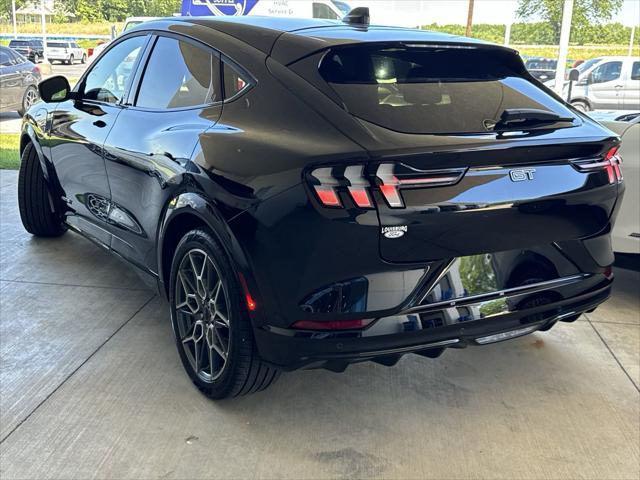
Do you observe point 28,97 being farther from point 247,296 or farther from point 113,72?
point 247,296

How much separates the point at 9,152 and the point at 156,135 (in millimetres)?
7173

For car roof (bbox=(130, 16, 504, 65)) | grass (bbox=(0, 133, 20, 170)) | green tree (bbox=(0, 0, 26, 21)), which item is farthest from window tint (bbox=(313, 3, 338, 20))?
green tree (bbox=(0, 0, 26, 21))

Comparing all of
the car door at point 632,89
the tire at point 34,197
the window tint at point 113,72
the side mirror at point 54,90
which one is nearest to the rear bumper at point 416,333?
the window tint at point 113,72

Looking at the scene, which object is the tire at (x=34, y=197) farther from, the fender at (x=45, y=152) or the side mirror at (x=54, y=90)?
the side mirror at (x=54, y=90)

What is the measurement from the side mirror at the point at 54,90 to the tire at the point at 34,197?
616 millimetres

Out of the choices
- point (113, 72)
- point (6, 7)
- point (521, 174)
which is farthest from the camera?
point (6, 7)

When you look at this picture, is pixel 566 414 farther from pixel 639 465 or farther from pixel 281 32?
pixel 281 32

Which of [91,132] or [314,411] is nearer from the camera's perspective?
[314,411]

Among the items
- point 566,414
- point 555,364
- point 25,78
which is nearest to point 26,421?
point 566,414

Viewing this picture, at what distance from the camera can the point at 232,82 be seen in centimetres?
289

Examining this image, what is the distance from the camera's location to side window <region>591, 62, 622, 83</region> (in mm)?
16641

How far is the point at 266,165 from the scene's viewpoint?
245 cm

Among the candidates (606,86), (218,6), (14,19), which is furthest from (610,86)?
(14,19)

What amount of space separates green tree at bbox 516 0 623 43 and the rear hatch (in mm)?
41808
